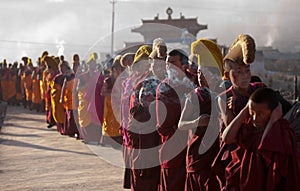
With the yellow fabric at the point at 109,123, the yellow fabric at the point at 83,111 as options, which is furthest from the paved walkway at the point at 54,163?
the yellow fabric at the point at 83,111

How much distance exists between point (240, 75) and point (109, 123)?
20.2 feet

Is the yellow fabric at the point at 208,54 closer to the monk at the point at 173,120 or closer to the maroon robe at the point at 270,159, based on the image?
the monk at the point at 173,120

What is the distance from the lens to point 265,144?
3.26 metres

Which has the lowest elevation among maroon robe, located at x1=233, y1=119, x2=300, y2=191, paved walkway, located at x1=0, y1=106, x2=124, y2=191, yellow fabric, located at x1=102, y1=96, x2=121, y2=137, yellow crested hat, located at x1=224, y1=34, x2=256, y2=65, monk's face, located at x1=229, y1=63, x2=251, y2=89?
paved walkway, located at x1=0, y1=106, x2=124, y2=191

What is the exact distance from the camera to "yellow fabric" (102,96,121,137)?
31.2 ft

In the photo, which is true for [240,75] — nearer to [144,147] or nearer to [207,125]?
[207,125]

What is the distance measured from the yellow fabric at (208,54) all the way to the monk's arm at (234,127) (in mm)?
900

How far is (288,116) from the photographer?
13.1 feet

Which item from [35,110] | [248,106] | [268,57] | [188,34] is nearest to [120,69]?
[248,106]

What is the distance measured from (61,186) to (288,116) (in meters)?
3.54

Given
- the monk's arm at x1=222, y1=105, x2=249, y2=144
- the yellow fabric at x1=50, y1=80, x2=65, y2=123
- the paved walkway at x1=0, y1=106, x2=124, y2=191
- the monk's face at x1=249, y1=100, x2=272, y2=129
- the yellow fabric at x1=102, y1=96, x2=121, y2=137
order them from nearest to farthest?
the monk's face at x1=249, y1=100, x2=272, y2=129, the monk's arm at x1=222, y1=105, x2=249, y2=144, the paved walkway at x1=0, y1=106, x2=124, y2=191, the yellow fabric at x1=102, y1=96, x2=121, y2=137, the yellow fabric at x1=50, y1=80, x2=65, y2=123

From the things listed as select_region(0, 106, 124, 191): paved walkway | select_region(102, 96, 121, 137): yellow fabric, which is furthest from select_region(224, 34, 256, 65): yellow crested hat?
select_region(102, 96, 121, 137): yellow fabric

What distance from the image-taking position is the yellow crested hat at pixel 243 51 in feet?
11.7

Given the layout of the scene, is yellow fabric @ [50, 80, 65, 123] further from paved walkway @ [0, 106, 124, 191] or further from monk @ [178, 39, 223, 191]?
monk @ [178, 39, 223, 191]
